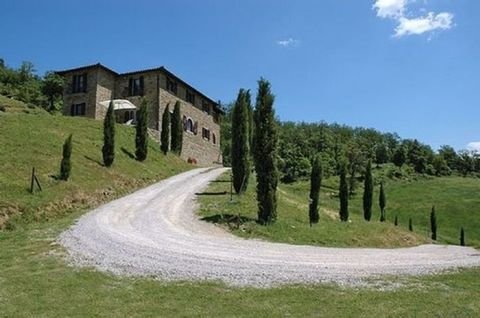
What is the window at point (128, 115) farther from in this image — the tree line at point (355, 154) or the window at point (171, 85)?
the tree line at point (355, 154)

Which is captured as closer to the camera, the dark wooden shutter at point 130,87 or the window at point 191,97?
the dark wooden shutter at point 130,87

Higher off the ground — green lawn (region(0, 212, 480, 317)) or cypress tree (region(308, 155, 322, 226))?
cypress tree (region(308, 155, 322, 226))

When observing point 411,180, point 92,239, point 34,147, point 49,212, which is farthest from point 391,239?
point 411,180

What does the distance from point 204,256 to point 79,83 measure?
4325cm

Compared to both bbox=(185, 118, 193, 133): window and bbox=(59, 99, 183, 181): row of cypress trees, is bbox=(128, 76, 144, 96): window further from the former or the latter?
bbox=(185, 118, 193, 133): window

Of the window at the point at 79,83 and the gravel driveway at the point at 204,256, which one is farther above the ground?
the window at the point at 79,83

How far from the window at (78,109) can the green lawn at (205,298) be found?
4203cm

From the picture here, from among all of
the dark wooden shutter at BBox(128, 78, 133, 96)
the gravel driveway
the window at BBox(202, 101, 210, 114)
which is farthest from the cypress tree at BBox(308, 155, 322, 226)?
the window at BBox(202, 101, 210, 114)

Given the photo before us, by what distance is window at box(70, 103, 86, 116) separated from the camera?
51.8m

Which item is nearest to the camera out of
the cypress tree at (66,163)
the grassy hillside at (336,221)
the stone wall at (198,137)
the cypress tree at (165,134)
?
the grassy hillside at (336,221)

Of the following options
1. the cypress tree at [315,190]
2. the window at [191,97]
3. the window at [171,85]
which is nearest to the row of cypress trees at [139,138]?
the window at [171,85]

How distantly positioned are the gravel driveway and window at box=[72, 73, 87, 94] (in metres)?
32.1

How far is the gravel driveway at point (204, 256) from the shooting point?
11.7 metres

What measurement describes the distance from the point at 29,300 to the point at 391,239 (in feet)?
65.9
